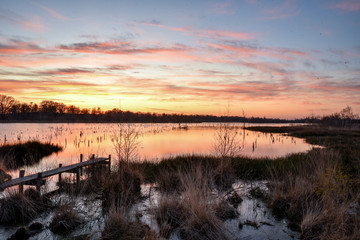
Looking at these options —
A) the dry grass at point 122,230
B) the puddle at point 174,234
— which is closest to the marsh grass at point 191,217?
the puddle at point 174,234

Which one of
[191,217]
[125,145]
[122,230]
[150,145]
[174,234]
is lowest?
[174,234]

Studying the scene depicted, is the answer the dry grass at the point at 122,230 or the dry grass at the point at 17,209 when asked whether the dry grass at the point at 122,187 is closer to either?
the dry grass at the point at 122,230

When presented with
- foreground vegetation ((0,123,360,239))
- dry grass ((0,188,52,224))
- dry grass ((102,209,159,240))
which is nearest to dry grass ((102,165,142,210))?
foreground vegetation ((0,123,360,239))

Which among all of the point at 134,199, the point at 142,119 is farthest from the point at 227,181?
the point at 142,119

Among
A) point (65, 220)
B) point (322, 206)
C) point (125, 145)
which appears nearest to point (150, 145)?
point (125, 145)

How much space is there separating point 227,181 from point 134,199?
4.63 metres

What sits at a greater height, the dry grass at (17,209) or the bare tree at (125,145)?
the bare tree at (125,145)

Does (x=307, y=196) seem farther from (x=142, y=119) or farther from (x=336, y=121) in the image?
(x=142, y=119)

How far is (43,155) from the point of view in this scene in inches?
858

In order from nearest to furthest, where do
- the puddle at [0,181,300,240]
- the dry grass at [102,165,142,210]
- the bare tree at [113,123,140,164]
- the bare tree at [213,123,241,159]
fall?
the puddle at [0,181,300,240], the dry grass at [102,165,142,210], the bare tree at [113,123,140,164], the bare tree at [213,123,241,159]

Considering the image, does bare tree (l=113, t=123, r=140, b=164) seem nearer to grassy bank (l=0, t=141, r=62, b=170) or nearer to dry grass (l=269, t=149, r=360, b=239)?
dry grass (l=269, t=149, r=360, b=239)

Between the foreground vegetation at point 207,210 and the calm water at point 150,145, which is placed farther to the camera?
the calm water at point 150,145

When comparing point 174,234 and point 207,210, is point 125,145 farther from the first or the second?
point 207,210

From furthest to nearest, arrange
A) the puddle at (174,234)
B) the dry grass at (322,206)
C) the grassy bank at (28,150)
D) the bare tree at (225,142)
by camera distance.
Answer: the grassy bank at (28,150) → the bare tree at (225,142) → the puddle at (174,234) → the dry grass at (322,206)
